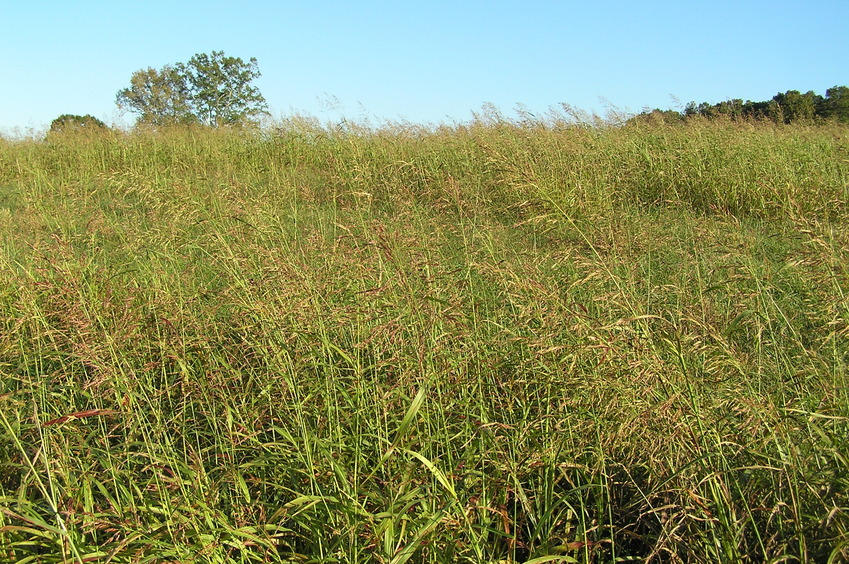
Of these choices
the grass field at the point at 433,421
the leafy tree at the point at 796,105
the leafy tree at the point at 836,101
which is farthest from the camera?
the leafy tree at the point at 836,101

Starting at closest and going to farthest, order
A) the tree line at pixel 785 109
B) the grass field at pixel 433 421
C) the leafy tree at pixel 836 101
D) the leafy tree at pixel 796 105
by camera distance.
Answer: the grass field at pixel 433 421 → the tree line at pixel 785 109 → the leafy tree at pixel 796 105 → the leafy tree at pixel 836 101

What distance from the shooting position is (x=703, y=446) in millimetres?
1812

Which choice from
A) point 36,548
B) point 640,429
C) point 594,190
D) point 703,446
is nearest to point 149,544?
point 36,548

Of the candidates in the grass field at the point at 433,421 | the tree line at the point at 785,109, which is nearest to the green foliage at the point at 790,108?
the tree line at the point at 785,109

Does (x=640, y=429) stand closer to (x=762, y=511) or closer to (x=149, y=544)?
(x=762, y=511)

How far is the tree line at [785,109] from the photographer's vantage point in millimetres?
8695

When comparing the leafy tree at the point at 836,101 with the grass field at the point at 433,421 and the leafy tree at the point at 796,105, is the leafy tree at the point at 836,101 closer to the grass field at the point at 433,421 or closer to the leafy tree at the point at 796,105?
the leafy tree at the point at 796,105

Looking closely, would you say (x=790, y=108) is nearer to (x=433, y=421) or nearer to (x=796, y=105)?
(x=796, y=105)

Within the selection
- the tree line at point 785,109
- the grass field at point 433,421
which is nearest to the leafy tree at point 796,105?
the tree line at point 785,109

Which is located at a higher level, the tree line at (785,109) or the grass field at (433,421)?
the tree line at (785,109)

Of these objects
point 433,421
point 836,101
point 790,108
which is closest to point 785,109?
point 790,108

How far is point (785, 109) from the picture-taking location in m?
13.8

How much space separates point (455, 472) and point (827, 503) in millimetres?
999

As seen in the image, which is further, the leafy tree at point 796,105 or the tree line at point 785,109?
the leafy tree at point 796,105
